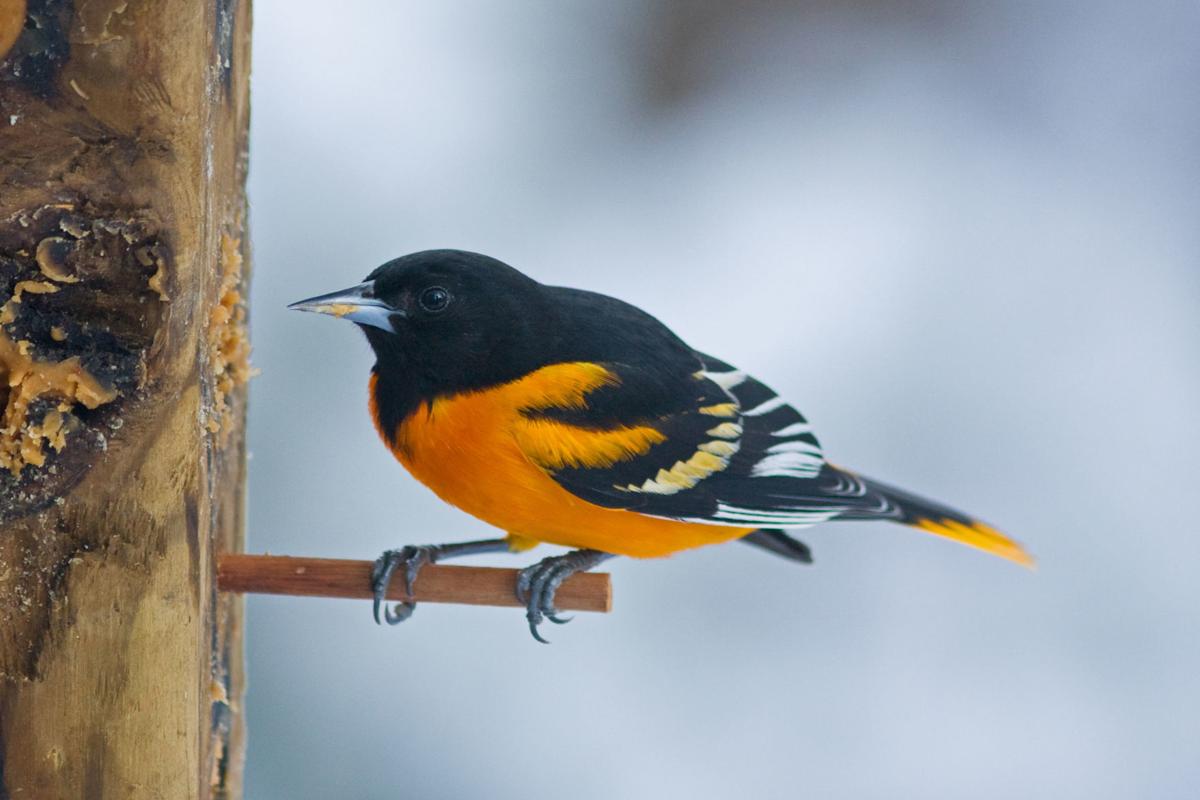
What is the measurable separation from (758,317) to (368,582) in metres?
2.29

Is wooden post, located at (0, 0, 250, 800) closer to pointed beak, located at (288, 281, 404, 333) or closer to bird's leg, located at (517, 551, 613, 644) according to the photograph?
pointed beak, located at (288, 281, 404, 333)

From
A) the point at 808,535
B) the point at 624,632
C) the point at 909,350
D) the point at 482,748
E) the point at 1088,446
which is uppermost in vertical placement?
the point at 909,350

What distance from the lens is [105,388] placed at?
164cm

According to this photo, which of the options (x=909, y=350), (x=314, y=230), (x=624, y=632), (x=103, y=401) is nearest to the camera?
(x=103, y=401)

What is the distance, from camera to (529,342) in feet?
7.32

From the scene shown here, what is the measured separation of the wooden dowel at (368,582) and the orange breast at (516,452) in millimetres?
162

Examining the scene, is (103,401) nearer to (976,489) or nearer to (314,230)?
(314,230)

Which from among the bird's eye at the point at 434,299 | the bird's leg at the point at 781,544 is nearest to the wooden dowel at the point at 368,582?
the bird's eye at the point at 434,299

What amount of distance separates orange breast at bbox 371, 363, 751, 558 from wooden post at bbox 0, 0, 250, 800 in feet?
1.52

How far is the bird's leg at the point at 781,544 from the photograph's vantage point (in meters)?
2.83

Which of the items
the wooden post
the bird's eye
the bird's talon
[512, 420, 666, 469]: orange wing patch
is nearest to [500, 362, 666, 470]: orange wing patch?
Answer: [512, 420, 666, 469]: orange wing patch

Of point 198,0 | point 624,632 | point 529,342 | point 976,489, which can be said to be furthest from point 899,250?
point 198,0

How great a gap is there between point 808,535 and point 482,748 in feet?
3.72

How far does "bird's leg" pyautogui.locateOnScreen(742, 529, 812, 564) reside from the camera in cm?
283
